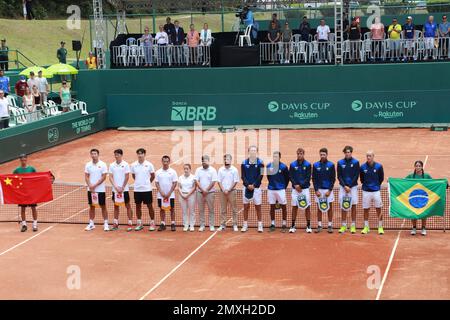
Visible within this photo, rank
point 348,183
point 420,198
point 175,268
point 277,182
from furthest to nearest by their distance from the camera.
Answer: point 277,182, point 348,183, point 420,198, point 175,268

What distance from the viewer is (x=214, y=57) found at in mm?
35875

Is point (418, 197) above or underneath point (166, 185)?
underneath

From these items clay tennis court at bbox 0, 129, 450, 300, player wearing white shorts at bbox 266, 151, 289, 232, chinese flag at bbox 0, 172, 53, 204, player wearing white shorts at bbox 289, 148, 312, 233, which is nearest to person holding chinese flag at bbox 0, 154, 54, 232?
chinese flag at bbox 0, 172, 53, 204

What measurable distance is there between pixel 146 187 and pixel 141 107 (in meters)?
17.7

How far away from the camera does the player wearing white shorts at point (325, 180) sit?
17.6 m

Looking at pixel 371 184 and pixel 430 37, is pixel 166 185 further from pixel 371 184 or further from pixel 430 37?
pixel 430 37

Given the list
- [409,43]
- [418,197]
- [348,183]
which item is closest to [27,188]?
[348,183]

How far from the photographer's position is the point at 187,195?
59.9 feet

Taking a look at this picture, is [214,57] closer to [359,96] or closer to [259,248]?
[359,96]

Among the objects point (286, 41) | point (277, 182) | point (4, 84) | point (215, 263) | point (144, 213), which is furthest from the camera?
point (286, 41)

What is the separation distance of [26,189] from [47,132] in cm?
1233

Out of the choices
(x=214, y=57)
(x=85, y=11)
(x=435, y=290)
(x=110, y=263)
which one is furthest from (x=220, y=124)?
(x=85, y=11)

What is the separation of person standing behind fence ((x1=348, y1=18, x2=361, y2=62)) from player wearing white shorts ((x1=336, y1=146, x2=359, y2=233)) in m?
17.7

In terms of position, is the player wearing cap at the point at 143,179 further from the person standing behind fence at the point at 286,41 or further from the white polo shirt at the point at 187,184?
the person standing behind fence at the point at 286,41
